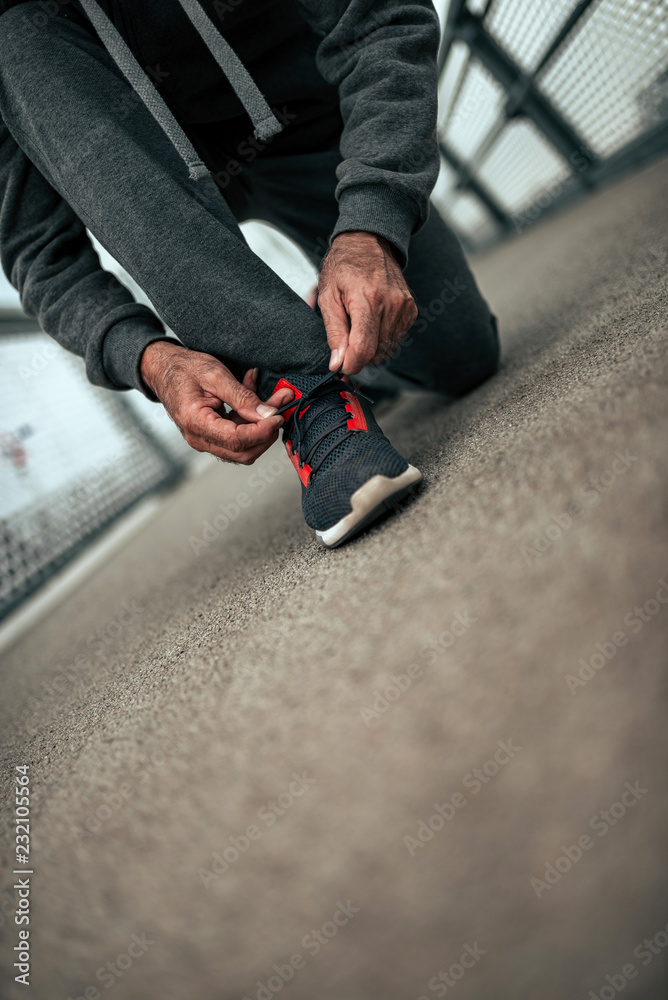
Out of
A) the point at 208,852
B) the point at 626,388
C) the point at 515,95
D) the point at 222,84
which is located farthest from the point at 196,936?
the point at 515,95

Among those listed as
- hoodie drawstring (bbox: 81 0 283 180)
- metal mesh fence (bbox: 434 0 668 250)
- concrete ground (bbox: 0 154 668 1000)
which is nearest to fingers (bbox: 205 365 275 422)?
concrete ground (bbox: 0 154 668 1000)

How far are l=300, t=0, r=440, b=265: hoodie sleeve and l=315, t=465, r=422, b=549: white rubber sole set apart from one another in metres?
0.33

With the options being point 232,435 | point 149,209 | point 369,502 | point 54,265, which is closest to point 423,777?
point 369,502

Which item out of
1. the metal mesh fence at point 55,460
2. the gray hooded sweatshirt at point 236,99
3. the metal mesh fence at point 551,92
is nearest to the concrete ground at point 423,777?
the gray hooded sweatshirt at point 236,99

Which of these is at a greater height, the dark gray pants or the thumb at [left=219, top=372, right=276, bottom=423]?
the dark gray pants

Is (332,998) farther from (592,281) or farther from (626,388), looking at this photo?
(592,281)

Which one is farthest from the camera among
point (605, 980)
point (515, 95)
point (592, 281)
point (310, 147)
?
point (515, 95)

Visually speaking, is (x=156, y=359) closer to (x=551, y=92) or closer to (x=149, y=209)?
(x=149, y=209)

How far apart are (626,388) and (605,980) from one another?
0.46 metres

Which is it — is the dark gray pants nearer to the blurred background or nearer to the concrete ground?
the concrete ground

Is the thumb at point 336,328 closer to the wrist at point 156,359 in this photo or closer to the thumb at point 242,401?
the thumb at point 242,401

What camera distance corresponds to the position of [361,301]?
0.62 m

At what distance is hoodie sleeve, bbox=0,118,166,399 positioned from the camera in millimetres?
803

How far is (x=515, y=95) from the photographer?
9.68 ft
